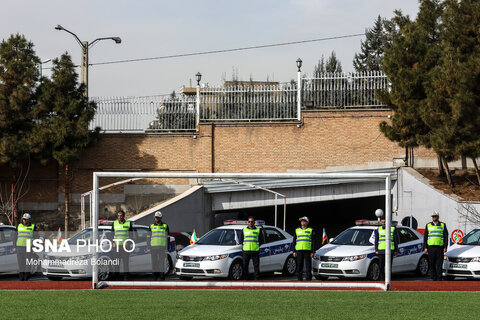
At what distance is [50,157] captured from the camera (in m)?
34.3

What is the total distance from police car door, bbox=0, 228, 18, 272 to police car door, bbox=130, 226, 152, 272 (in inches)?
126

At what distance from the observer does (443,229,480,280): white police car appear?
2030cm

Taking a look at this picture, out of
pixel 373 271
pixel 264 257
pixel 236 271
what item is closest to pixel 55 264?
pixel 236 271

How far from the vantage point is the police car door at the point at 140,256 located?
19.7m

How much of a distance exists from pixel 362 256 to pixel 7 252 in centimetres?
889

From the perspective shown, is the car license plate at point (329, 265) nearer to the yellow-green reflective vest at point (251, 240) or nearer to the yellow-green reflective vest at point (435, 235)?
the yellow-green reflective vest at point (251, 240)

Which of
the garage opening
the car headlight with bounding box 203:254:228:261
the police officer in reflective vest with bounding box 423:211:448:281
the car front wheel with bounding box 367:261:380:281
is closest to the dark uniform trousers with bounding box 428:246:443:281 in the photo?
the police officer in reflective vest with bounding box 423:211:448:281

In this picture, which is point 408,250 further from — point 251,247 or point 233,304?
point 233,304

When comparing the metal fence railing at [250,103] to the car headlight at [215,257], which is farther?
the metal fence railing at [250,103]

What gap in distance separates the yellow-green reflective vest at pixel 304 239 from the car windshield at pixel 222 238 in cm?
153

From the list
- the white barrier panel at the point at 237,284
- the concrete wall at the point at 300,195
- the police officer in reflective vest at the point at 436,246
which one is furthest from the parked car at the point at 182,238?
the police officer in reflective vest at the point at 436,246

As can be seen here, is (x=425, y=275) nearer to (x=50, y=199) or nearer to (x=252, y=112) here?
(x=252, y=112)

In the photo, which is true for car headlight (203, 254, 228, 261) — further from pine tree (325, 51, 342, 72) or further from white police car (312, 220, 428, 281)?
pine tree (325, 51, 342, 72)

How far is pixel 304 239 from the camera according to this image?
1988 centimetres
